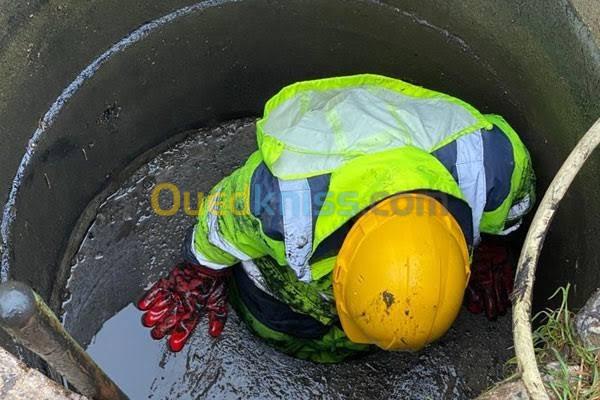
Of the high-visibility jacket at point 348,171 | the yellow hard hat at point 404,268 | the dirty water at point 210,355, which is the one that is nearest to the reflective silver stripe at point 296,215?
the high-visibility jacket at point 348,171

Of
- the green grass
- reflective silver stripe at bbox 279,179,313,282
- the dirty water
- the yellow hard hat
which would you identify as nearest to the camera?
the green grass

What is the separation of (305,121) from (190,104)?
1133 millimetres

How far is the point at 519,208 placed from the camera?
7.13 feet

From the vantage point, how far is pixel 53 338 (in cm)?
137

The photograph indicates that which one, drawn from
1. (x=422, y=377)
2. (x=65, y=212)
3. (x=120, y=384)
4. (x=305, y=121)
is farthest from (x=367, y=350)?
(x=65, y=212)

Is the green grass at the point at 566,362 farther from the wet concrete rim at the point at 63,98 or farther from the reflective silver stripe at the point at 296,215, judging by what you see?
the wet concrete rim at the point at 63,98

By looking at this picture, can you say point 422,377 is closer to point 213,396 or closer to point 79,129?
point 213,396

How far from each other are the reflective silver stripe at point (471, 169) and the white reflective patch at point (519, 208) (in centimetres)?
27

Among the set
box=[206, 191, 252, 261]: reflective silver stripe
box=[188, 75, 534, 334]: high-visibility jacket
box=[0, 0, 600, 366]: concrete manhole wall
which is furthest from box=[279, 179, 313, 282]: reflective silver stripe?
box=[0, 0, 600, 366]: concrete manhole wall

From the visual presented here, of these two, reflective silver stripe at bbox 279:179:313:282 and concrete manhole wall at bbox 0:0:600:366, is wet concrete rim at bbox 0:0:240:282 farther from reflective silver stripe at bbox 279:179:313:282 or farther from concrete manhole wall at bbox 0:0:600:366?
reflective silver stripe at bbox 279:179:313:282

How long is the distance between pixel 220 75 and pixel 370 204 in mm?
1393

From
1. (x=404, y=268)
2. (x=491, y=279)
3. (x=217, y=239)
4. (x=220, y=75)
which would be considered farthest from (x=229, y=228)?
(x=491, y=279)

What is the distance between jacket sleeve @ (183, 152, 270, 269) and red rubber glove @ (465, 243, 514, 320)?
3.11 feet

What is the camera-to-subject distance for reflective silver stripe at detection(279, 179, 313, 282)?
5.98ft
